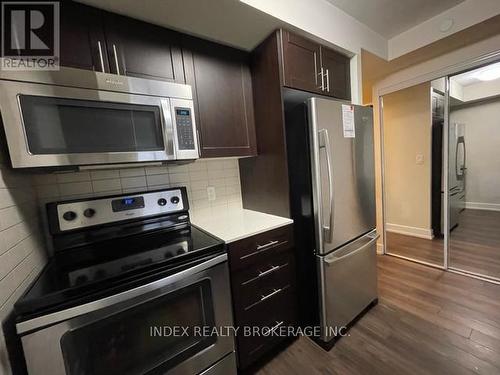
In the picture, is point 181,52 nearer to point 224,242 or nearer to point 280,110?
point 280,110

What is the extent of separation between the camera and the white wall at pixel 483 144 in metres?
2.67

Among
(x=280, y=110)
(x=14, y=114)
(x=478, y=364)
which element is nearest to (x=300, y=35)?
(x=280, y=110)

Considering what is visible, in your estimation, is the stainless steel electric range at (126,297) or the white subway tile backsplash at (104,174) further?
the white subway tile backsplash at (104,174)

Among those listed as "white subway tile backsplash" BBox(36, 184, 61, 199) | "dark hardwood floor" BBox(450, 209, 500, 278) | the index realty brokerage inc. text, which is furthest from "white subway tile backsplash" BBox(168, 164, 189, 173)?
"dark hardwood floor" BBox(450, 209, 500, 278)

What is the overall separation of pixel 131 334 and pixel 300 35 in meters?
1.96

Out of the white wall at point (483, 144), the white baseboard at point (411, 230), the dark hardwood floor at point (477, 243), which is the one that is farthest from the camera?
the white baseboard at point (411, 230)

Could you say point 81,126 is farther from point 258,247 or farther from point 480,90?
point 480,90

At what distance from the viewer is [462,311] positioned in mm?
1640

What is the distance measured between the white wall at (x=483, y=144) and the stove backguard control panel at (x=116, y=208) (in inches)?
132

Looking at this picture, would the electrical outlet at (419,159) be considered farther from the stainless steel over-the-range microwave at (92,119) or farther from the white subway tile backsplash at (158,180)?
the white subway tile backsplash at (158,180)

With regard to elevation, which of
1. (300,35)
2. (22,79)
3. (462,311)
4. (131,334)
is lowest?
(462,311)

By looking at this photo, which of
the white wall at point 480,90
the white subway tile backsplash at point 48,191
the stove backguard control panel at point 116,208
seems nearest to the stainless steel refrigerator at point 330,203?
the stove backguard control panel at point 116,208

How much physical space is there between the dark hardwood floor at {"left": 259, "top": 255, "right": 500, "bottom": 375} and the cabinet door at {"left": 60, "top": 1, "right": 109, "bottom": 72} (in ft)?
6.66

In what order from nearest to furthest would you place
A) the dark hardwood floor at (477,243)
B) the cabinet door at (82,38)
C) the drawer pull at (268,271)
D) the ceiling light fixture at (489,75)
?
the cabinet door at (82,38) → the drawer pull at (268,271) → the dark hardwood floor at (477,243) → the ceiling light fixture at (489,75)
